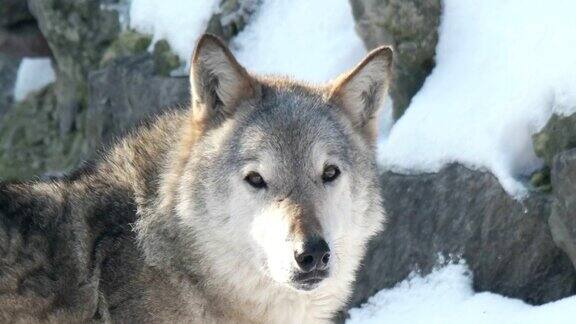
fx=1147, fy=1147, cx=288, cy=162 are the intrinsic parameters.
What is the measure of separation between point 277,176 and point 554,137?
2.88 meters

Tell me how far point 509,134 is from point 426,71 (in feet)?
3.79

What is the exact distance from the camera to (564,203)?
753 centimetres

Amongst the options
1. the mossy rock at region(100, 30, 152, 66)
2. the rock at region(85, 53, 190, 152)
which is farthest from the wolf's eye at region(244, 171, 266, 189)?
the mossy rock at region(100, 30, 152, 66)

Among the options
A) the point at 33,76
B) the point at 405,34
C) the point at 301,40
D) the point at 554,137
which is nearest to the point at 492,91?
the point at 554,137

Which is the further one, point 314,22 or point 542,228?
point 314,22

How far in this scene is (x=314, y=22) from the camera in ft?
32.9

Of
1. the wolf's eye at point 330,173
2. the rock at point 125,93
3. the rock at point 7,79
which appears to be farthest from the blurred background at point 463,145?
the rock at point 7,79

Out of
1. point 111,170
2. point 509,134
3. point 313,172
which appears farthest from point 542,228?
point 111,170

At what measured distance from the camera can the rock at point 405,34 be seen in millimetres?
8812

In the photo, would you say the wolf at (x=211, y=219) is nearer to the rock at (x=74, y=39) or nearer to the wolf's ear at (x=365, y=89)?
the wolf's ear at (x=365, y=89)

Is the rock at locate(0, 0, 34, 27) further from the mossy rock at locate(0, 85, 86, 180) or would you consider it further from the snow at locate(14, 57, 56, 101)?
the mossy rock at locate(0, 85, 86, 180)

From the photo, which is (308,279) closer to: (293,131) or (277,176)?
(277,176)

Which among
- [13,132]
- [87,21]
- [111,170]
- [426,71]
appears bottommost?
[13,132]

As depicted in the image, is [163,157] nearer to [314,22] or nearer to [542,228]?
[542,228]
